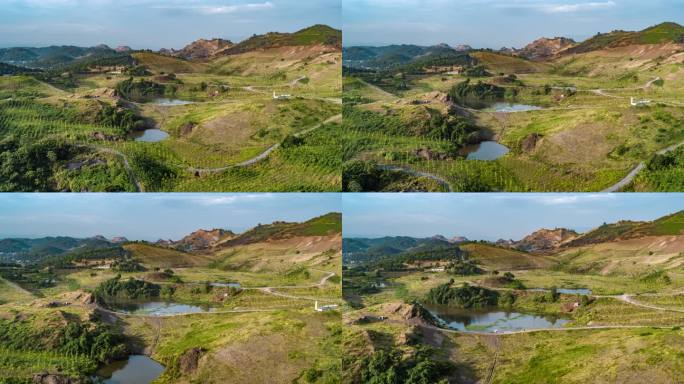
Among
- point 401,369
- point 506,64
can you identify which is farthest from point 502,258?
point 506,64

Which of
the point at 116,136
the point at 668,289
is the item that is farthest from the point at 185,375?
the point at 668,289

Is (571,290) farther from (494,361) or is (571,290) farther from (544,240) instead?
(494,361)

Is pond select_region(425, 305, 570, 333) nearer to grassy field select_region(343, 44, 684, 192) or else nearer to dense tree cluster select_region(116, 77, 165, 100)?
grassy field select_region(343, 44, 684, 192)

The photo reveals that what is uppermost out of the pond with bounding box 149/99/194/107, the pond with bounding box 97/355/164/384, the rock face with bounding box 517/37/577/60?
the rock face with bounding box 517/37/577/60

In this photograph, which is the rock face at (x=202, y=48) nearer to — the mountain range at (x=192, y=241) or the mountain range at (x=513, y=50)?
the mountain range at (x=513, y=50)

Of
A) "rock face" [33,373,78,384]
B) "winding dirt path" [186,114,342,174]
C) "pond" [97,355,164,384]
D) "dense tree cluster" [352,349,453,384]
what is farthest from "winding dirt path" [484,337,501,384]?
"rock face" [33,373,78,384]

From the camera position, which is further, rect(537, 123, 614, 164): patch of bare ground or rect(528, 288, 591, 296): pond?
rect(528, 288, 591, 296): pond
